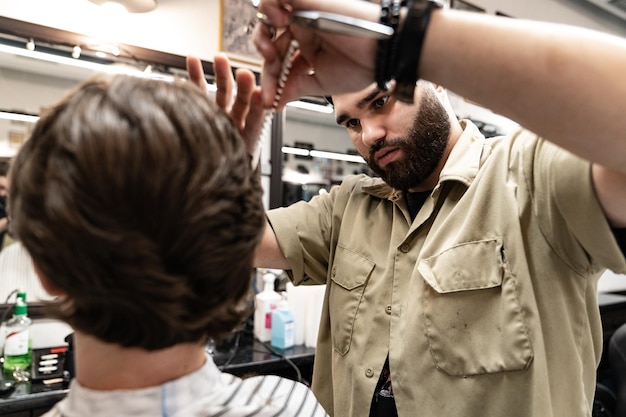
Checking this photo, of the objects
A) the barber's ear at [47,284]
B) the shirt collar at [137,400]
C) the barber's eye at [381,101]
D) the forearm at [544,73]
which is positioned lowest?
the shirt collar at [137,400]

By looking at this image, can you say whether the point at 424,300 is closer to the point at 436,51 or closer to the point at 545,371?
the point at 545,371

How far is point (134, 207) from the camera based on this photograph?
538 millimetres

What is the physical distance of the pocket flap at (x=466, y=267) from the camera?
99 cm

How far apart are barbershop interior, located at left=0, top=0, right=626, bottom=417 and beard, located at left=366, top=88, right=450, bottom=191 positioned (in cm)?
32

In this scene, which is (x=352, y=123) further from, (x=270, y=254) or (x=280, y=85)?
(x=280, y=85)

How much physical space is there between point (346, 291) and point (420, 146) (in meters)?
0.48

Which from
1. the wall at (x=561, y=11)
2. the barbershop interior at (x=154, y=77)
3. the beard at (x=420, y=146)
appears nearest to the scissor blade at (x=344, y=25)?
the beard at (x=420, y=146)

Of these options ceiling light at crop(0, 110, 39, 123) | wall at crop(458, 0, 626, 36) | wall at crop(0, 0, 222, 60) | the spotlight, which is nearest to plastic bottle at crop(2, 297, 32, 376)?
ceiling light at crop(0, 110, 39, 123)

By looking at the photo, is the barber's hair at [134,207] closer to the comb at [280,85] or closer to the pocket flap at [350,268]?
the comb at [280,85]

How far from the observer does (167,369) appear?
658mm

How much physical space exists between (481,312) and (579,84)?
603 millimetres

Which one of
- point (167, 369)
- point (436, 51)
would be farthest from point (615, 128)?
point (167, 369)

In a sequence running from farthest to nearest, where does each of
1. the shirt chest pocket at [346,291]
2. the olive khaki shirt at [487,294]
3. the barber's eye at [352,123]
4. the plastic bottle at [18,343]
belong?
1. the plastic bottle at [18,343]
2. the barber's eye at [352,123]
3. the shirt chest pocket at [346,291]
4. the olive khaki shirt at [487,294]

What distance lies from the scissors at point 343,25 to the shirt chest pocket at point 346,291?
749 millimetres
